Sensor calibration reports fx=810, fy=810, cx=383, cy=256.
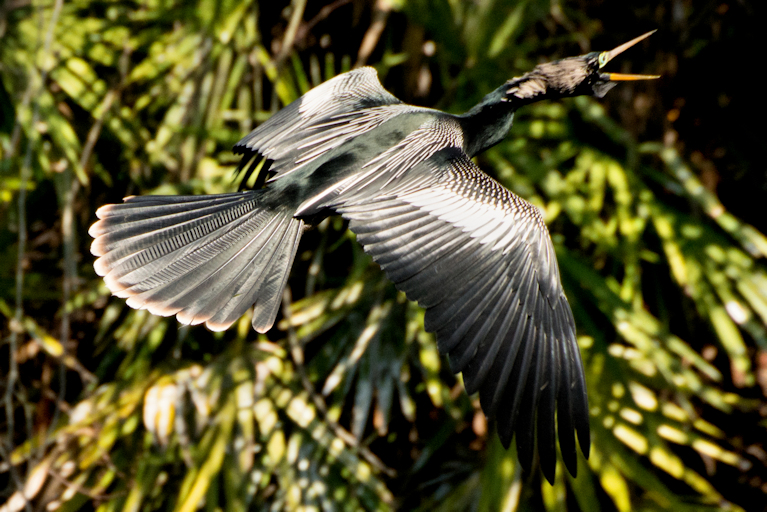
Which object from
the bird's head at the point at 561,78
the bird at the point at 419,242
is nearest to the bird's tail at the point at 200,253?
the bird at the point at 419,242

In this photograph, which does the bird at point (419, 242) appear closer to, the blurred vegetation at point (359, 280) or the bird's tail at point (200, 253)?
the bird's tail at point (200, 253)

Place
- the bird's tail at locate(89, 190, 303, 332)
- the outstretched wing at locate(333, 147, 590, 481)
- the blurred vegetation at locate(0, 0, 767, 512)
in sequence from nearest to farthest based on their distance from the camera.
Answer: the outstretched wing at locate(333, 147, 590, 481)
the bird's tail at locate(89, 190, 303, 332)
the blurred vegetation at locate(0, 0, 767, 512)

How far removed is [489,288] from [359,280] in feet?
3.45

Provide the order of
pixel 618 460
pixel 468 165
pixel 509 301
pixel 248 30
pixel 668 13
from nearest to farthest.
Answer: pixel 509 301
pixel 468 165
pixel 618 460
pixel 248 30
pixel 668 13

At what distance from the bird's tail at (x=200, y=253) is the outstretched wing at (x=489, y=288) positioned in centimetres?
25

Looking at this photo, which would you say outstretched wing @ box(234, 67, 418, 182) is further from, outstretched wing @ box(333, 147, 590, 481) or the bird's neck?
outstretched wing @ box(333, 147, 590, 481)

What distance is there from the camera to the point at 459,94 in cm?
309

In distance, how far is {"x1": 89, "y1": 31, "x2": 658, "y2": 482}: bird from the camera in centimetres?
171

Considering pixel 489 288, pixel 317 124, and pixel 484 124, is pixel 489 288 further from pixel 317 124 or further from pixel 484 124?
pixel 317 124

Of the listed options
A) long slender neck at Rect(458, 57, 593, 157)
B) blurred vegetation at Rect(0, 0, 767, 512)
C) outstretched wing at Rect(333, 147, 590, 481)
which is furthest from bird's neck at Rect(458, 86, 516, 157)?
blurred vegetation at Rect(0, 0, 767, 512)

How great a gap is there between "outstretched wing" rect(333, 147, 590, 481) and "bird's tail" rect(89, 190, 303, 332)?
25 cm

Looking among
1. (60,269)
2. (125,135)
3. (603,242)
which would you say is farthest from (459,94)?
(60,269)

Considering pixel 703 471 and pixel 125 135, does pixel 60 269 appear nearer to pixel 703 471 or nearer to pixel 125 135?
pixel 125 135

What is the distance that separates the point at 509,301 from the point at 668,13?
2.15 meters
